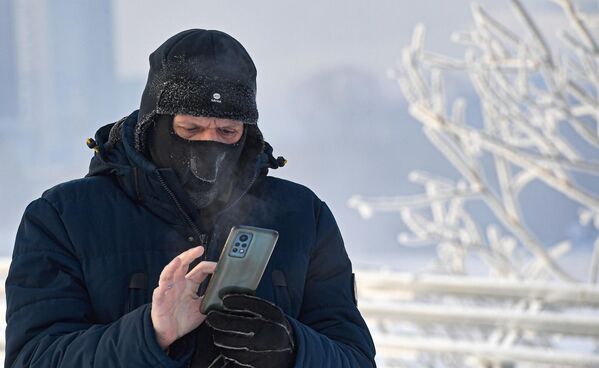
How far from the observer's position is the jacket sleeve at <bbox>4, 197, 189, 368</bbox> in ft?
4.66

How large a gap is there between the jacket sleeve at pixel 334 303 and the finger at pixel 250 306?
0.59 feet

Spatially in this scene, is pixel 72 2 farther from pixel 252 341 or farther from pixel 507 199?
pixel 252 341

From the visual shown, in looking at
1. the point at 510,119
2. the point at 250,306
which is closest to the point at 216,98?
the point at 250,306

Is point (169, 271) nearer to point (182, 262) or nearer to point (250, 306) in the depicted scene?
point (182, 262)

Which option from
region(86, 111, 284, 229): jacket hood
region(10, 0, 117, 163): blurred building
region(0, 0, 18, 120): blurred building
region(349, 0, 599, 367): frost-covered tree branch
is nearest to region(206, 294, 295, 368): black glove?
region(86, 111, 284, 229): jacket hood

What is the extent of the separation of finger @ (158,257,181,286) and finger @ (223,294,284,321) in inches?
3.3

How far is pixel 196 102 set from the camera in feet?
5.26

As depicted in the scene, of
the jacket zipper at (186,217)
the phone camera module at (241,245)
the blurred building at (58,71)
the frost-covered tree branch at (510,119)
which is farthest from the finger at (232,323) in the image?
the blurred building at (58,71)

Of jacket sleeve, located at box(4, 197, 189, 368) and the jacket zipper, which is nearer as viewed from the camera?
jacket sleeve, located at box(4, 197, 189, 368)

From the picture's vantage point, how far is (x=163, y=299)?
4.58 feet

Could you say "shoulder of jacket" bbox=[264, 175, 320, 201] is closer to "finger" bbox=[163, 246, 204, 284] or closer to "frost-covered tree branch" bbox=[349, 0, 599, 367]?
"finger" bbox=[163, 246, 204, 284]

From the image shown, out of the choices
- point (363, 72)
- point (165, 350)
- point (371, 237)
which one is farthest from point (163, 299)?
point (371, 237)

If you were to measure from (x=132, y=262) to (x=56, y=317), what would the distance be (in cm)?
15

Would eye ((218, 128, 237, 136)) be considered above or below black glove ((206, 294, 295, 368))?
above
